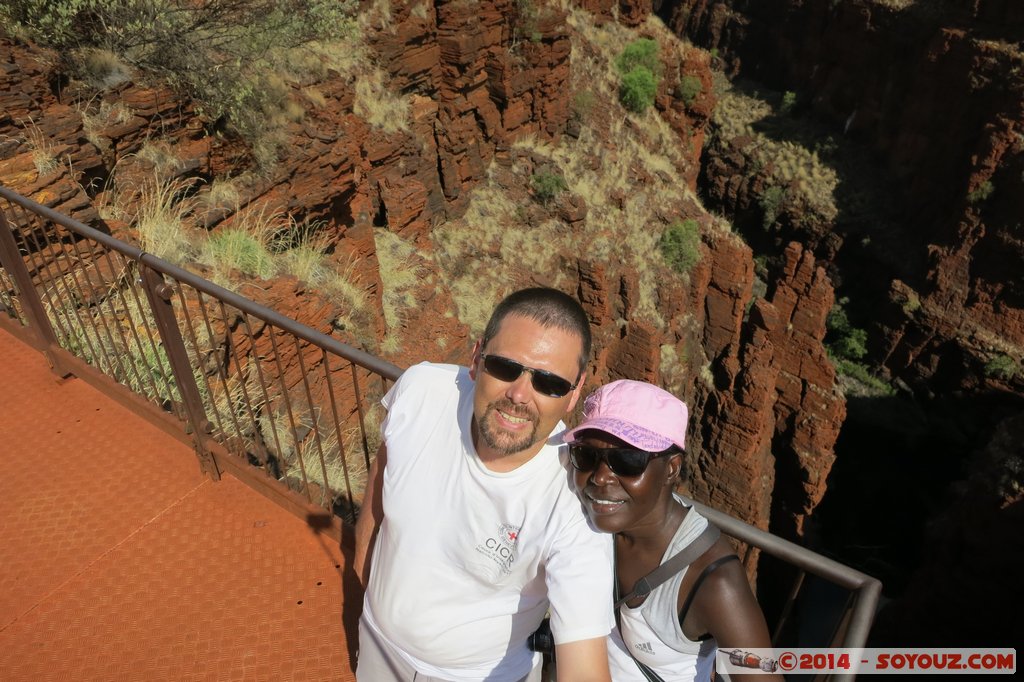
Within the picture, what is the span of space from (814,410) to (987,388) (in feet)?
34.4

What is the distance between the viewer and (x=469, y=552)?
1868mm

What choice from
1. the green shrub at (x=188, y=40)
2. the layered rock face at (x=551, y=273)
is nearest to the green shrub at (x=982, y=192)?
the layered rock face at (x=551, y=273)

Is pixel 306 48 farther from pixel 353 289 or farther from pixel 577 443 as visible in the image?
pixel 577 443

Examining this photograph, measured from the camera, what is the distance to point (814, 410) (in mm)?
16297

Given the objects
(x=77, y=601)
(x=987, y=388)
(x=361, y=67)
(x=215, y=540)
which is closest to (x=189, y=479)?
(x=215, y=540)

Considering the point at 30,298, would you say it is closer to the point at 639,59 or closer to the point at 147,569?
the point at 147,569

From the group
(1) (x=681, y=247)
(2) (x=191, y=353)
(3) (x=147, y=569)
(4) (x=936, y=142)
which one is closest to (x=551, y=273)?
(1) (x=681, y=247)

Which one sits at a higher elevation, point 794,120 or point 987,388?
point 794,120

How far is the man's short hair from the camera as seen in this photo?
1.90m

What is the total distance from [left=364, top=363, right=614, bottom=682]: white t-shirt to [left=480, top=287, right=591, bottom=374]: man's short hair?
10.8 inches

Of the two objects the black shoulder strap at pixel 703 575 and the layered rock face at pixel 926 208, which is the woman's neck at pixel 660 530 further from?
the layered rock face at pixel 926 208

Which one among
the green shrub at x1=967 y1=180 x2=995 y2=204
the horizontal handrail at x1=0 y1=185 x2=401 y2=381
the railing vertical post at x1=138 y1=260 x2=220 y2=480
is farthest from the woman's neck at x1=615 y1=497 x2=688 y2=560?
the green shrub at x1=967 y1=180 x2=995 y2=204

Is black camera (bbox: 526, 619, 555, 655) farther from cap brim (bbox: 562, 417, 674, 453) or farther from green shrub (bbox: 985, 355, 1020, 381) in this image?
green shrub (bbox: 985, 355, 1020, 381)

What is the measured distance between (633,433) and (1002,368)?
25776mm
